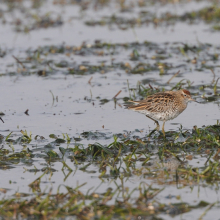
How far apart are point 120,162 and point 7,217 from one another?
2.54 metres

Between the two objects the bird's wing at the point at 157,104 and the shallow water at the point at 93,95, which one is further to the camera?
the bird's wing at the point at 157,104

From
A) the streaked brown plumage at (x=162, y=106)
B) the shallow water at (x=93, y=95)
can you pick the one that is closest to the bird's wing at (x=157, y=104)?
the streaked brown plumage at (x=162, y=106)

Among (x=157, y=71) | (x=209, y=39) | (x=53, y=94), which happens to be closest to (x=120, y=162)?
(x=53, y=94)

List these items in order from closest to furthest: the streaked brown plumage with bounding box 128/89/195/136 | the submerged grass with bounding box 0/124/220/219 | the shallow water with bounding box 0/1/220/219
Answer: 1. the submerged grass with bounding box 0/124/220/219
2. the shallow water with bounding box 0/1/220/219
3. the streaked brown plumage with bounding box 128/89/195/136

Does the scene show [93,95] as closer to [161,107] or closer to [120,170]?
[161,107]

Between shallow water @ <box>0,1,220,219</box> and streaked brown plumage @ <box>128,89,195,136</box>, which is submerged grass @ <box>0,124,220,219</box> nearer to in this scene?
shallow water @ <box>0,1,220,219</box>

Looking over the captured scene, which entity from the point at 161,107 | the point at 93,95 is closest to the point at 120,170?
the point at 161,107

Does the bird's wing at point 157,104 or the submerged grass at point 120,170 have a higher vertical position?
the bird's wing at point 157,104

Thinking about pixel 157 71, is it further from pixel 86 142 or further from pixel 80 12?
pixel 80 12

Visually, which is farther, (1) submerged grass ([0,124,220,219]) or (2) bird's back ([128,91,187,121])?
(2) bird's back ([128,91,187,121])

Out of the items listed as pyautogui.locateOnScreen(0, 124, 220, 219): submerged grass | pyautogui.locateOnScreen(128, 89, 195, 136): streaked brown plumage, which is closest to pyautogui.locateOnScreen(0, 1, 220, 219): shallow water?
pyautogui.locateOnScreen(0, 124, 220, 219): submerged grass

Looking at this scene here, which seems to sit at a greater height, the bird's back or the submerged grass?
the bird's back

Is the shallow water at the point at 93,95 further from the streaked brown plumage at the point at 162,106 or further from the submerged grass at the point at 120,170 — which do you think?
the streaked brown plumage at the point at 162,106

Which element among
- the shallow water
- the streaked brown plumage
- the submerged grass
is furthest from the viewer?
the streaked brown plumage
